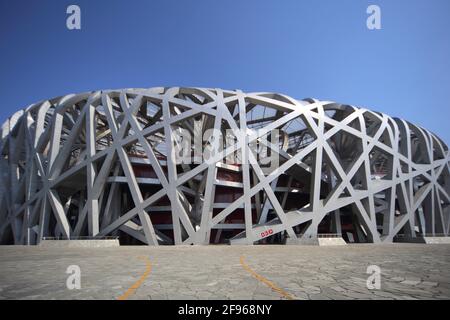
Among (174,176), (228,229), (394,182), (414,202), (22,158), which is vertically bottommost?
(228,229)

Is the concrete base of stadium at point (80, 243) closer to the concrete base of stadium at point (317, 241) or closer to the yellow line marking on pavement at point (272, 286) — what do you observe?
the concrete base of stadium at point (317, 241)

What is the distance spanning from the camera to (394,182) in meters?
28.2

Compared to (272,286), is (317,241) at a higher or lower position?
lower

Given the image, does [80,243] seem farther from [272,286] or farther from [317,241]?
[272,286]

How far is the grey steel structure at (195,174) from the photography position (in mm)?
22766

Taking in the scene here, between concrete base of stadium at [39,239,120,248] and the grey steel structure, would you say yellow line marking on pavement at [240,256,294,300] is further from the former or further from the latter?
concrete base of stadium at [39,239,120,248]

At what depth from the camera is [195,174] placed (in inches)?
885

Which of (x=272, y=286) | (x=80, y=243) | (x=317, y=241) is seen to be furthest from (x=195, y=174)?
(x=272, y=286)

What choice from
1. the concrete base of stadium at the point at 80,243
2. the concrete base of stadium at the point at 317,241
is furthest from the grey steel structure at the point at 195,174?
the concrete base of stadium at the point at 80,243

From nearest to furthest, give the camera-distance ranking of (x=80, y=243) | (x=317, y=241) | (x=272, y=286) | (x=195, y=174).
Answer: (x=272, y=286) → (x=80, y=243) → (x=317, y=241) → (x=195, y=174)
